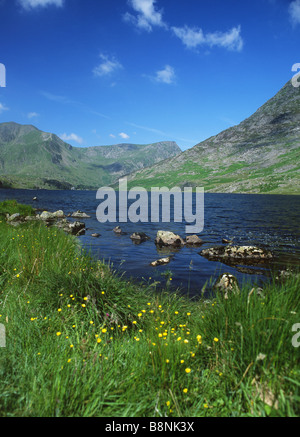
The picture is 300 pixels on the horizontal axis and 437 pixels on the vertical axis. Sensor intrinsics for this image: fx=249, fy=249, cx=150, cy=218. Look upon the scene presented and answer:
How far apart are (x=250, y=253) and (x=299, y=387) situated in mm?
16092

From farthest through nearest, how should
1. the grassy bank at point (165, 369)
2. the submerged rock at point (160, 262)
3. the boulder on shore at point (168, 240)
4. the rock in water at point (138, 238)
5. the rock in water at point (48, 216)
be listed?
the rock in water at point (48, 216) < the rock in water at point (138, 238) < the boulder on shore at point (168, 240) < the submerged rock at point (160, 262) < the grassy bank at point (165, 369)

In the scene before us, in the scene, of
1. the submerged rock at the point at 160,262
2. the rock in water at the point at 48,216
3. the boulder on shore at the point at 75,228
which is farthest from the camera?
the rock in water at the point at 48,216

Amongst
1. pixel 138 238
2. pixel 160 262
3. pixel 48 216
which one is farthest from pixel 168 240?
pixel 48 216

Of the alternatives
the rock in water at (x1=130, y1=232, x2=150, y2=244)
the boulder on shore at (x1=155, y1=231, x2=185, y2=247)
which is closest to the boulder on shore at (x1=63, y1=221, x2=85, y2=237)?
the rock in water at (x1=130, y1=232, x2=150, y2=244)

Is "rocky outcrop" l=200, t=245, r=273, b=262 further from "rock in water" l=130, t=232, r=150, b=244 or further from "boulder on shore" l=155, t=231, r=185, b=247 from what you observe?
"rock in water" l=130, t=232, r=150, b=244

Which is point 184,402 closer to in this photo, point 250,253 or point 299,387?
point 299,387

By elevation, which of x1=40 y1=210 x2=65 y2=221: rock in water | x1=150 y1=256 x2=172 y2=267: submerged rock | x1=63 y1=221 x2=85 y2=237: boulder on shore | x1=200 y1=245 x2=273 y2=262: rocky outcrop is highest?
x1=40 y1=210 x2=65 y2=221: rock in water

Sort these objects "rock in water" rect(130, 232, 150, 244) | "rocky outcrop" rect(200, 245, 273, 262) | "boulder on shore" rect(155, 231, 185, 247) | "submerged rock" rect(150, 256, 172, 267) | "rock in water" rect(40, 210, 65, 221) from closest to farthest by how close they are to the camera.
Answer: "submerged rock" rect(150, 256, 172, 267) < "rocky outcrop" rect(200, 245, 273, 262) < "boulder on shore" rect(155, 231, 185, 247) < "rock in water" rect(130, 232, 150, 244) < "rock in water" rect(40, 210, 65, 221)

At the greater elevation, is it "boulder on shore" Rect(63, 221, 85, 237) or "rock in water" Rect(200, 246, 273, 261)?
"boulder on shore" Rect(63, 221, 85, 237)

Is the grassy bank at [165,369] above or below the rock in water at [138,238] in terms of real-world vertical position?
above

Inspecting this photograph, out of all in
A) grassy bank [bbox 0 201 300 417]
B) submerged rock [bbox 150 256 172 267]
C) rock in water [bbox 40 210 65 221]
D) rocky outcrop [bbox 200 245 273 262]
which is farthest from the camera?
rock in water [bbox 40 210 65 221]

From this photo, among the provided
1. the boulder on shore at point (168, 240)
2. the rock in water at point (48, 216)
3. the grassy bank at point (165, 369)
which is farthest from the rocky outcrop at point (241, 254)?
the rock in water at point (48, 216)

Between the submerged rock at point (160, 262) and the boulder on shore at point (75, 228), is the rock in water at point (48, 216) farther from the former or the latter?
the submerged rock at point (160, 262)
